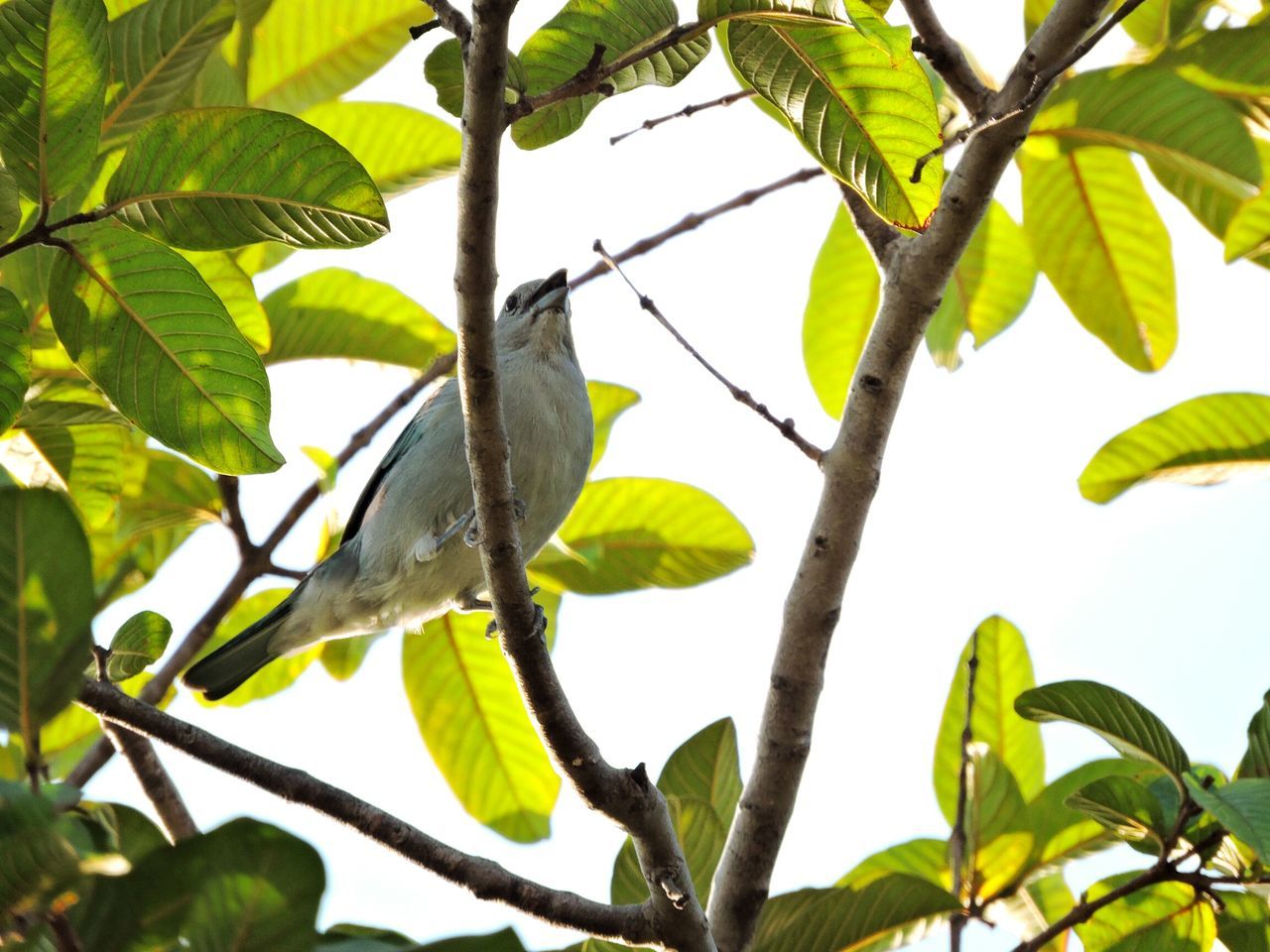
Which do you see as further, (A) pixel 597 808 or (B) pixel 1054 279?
(B) pixel 1054 279

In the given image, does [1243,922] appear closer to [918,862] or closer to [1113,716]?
[1113,716]

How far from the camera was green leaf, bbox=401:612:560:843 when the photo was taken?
4082 millimetres

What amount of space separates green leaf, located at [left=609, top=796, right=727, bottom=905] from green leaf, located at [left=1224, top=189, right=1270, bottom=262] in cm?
208

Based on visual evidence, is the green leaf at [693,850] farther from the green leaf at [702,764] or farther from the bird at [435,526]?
the bird at [435,526]

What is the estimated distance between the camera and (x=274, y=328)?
3.82 meters

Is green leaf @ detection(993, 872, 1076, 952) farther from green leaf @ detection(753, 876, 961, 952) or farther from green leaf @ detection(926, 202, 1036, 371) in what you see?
green leaf @ detection(926, 202, 1036, 371)

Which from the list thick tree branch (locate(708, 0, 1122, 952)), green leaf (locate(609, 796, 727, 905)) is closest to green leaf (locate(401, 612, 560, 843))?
green leaf (locate(609, 796, 727, 905))

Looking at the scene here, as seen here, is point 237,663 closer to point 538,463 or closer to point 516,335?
point 538,463

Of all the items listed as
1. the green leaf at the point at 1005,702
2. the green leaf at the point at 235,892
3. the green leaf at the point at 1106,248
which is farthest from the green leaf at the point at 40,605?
the green leaf at the point at 1106,248

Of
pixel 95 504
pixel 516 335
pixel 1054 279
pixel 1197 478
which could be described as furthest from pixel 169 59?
pixel 1197 478

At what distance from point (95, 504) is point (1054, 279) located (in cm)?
292

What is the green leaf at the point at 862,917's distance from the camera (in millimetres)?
2957

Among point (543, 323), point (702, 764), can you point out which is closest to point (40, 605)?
point (702, 764)

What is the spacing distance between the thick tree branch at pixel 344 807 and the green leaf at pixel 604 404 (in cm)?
199
